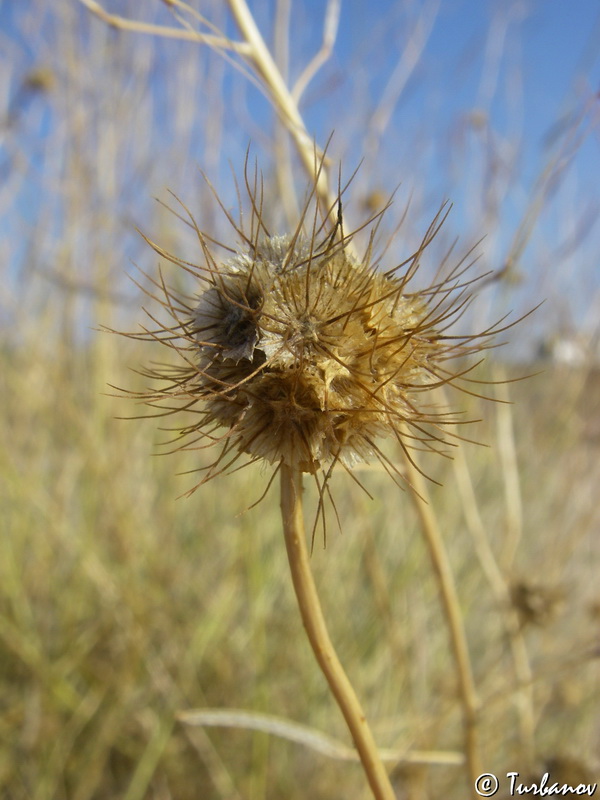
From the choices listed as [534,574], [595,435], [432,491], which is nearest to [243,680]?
[432,491]

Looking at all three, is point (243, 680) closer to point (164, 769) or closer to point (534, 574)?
point (164, 769)

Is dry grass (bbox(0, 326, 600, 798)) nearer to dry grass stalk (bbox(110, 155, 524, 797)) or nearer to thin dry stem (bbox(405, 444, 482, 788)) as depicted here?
Answer: thin dry stem (bbox(405, 444, 482, 788))

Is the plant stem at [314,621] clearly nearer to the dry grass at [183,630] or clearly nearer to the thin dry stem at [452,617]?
the thin dry stem at [452,617]

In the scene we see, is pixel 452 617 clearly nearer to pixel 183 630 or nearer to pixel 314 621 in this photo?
pixel 314 621
